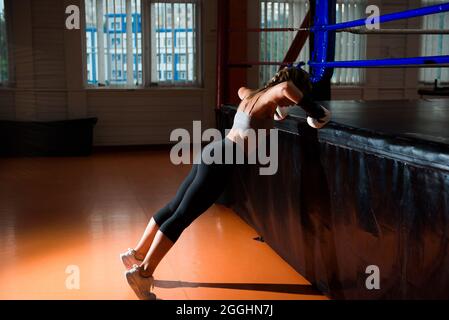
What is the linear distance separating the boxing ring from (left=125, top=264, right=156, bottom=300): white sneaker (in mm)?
778

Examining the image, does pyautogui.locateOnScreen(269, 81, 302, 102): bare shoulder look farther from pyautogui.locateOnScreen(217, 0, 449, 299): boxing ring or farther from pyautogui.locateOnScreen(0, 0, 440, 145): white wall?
pyautogui.locateOnScreen(0, 0, 440, 145): white wall

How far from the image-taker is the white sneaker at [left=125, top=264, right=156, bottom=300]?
7.68ft

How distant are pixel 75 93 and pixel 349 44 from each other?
3.85 m

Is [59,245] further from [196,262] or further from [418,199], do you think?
[418,199]

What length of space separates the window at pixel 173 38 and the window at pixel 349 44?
→ 200 cm

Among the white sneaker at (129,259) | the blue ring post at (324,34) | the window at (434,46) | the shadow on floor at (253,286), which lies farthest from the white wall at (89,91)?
the shadow on floor at (253,286)

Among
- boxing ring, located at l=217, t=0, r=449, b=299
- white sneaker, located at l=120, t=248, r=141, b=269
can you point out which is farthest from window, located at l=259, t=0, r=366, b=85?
white sneaker, located at l=120, t=248, r=141, b=269

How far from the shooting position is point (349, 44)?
7.46 m

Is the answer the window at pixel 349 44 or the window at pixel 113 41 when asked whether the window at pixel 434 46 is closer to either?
the window at pixel 349 44

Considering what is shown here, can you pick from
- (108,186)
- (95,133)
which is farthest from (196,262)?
(95,133)

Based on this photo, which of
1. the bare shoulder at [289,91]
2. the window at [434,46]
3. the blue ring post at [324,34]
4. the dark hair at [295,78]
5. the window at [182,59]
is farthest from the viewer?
the window at [434,46]

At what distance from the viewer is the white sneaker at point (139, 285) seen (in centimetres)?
234

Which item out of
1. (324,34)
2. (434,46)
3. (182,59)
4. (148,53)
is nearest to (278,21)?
(182,59)
